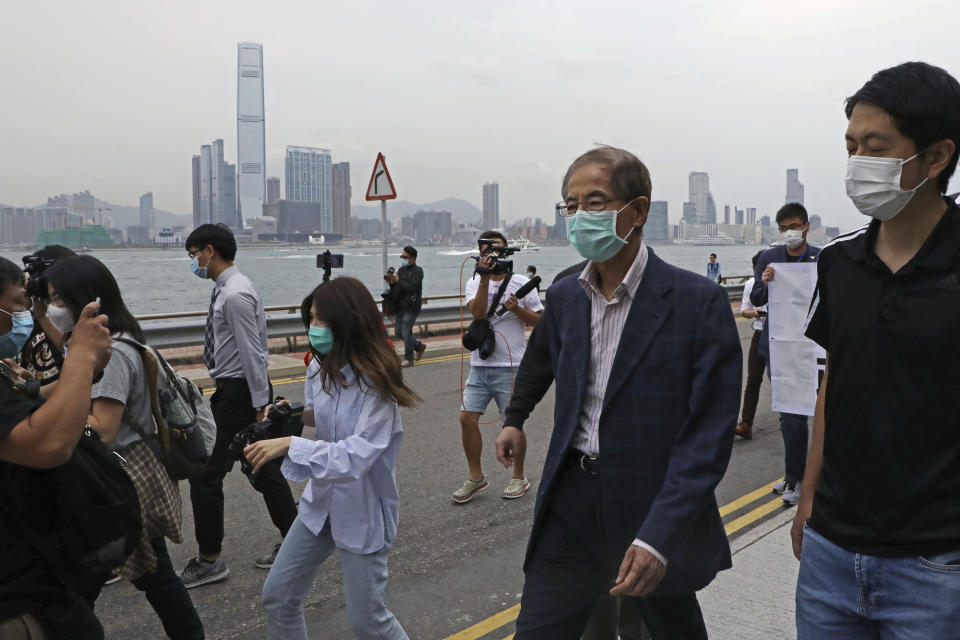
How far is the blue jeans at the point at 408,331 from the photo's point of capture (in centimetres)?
1312

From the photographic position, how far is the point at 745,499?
6082mm

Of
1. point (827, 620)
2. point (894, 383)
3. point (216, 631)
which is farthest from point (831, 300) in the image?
point (216, 631)

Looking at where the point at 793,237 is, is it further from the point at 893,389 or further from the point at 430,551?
the point at 893,389

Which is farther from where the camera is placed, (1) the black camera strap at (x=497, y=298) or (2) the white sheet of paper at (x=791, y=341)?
(1) the black camera strap at (x=497, y=298)

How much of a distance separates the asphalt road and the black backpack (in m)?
1.78

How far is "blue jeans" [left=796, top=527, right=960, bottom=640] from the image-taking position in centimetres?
186

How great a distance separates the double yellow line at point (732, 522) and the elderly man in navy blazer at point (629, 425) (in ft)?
4.80

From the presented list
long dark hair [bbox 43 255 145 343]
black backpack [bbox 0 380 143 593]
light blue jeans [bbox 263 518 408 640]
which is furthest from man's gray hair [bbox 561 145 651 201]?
long dark hair [bbox 43 255 145 343]

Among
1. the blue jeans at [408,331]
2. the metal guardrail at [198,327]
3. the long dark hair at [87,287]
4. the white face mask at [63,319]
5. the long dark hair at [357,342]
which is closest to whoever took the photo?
the long dark hair at [357,342]

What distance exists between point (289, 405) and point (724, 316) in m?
1.62

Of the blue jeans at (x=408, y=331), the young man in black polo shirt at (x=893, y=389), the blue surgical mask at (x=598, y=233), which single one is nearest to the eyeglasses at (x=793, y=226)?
the blue surgical mask at (x=598, y=233)

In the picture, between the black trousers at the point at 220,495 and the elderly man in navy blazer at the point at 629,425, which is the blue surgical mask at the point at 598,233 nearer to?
the elderly man in navy blazer at the point at 629,425

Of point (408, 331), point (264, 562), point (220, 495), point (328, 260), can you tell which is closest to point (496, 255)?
point (328, 260)

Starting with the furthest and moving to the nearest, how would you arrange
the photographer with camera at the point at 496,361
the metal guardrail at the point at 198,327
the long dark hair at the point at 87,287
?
the metal guardrail at the point at 198,327, the photographer with camera at the point at 496,361, the long dark hair at the point at 87,287
